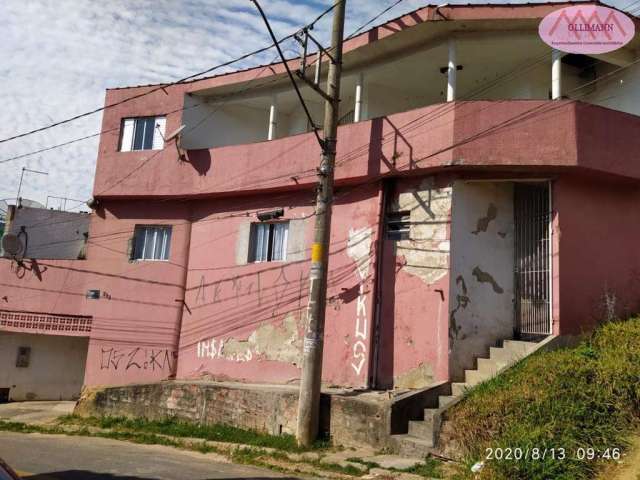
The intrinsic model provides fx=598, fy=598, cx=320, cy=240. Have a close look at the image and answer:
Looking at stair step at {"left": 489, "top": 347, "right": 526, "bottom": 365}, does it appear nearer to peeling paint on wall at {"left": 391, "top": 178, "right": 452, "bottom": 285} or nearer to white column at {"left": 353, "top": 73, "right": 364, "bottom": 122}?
peeling paint on wall at {"left": 391, "top": 178, "right": 452, "bottom": 285}

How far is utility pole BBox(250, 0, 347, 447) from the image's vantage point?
9242 mm

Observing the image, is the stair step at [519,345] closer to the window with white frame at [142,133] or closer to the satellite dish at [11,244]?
the window with white frame at [142,133]

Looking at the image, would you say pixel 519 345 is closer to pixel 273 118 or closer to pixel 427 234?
pixel 427 234

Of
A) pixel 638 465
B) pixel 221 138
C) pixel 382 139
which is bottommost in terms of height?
pixel 638 465

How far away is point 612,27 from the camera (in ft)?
33.4

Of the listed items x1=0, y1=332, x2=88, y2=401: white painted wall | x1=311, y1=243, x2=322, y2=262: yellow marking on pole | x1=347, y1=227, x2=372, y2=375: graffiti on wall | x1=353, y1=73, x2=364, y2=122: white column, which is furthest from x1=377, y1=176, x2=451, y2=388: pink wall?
x1=0, y1=332, x2=88, y2=401: white painted wall

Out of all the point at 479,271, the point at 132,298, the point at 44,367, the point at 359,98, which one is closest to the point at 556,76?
the point at 479,271

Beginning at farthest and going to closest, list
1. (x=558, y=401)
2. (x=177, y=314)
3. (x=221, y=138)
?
(x=221, y=138) → (x=177, y=314) → (x=558, y=401)

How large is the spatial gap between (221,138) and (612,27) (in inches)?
374

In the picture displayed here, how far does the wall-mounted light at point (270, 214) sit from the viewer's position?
12953 millimetres

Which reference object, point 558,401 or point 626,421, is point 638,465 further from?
point 558,401

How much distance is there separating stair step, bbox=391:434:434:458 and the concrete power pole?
1390mm

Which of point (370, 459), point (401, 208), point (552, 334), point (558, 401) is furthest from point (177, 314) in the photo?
point (558, 401)

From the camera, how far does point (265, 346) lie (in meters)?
12.6
